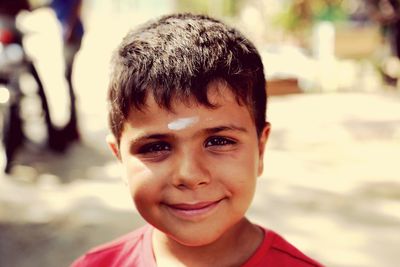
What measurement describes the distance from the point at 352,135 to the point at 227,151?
4.12m

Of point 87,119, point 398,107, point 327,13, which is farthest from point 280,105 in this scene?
point 327,13

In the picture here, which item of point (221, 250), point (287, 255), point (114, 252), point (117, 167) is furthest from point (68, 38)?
point (287, 255)

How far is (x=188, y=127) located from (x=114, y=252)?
472 mm

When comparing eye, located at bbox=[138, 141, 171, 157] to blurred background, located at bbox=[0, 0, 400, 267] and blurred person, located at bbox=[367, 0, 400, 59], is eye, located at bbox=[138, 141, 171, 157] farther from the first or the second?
blurred person, located at bbox=[367, 0, 400, 59]

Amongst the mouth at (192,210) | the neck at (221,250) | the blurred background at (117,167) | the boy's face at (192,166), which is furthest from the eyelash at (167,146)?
the blurred background at (117,167)

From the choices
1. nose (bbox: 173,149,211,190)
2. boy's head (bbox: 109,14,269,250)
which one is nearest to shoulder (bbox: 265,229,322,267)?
boy's head (bbox: 109,14,269,250)

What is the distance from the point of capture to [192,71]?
1.29 metres

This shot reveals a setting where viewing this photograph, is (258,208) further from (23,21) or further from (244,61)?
(23,21)

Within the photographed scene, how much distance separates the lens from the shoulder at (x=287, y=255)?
139cm

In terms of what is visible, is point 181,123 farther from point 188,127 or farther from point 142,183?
point 142,183

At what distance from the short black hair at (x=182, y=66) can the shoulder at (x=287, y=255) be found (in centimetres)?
29

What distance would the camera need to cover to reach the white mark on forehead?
125 centimetres

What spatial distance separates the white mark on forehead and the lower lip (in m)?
0.19

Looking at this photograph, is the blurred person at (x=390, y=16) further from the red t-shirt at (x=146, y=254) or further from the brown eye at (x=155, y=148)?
the brown eye at (x=155, y=148)
